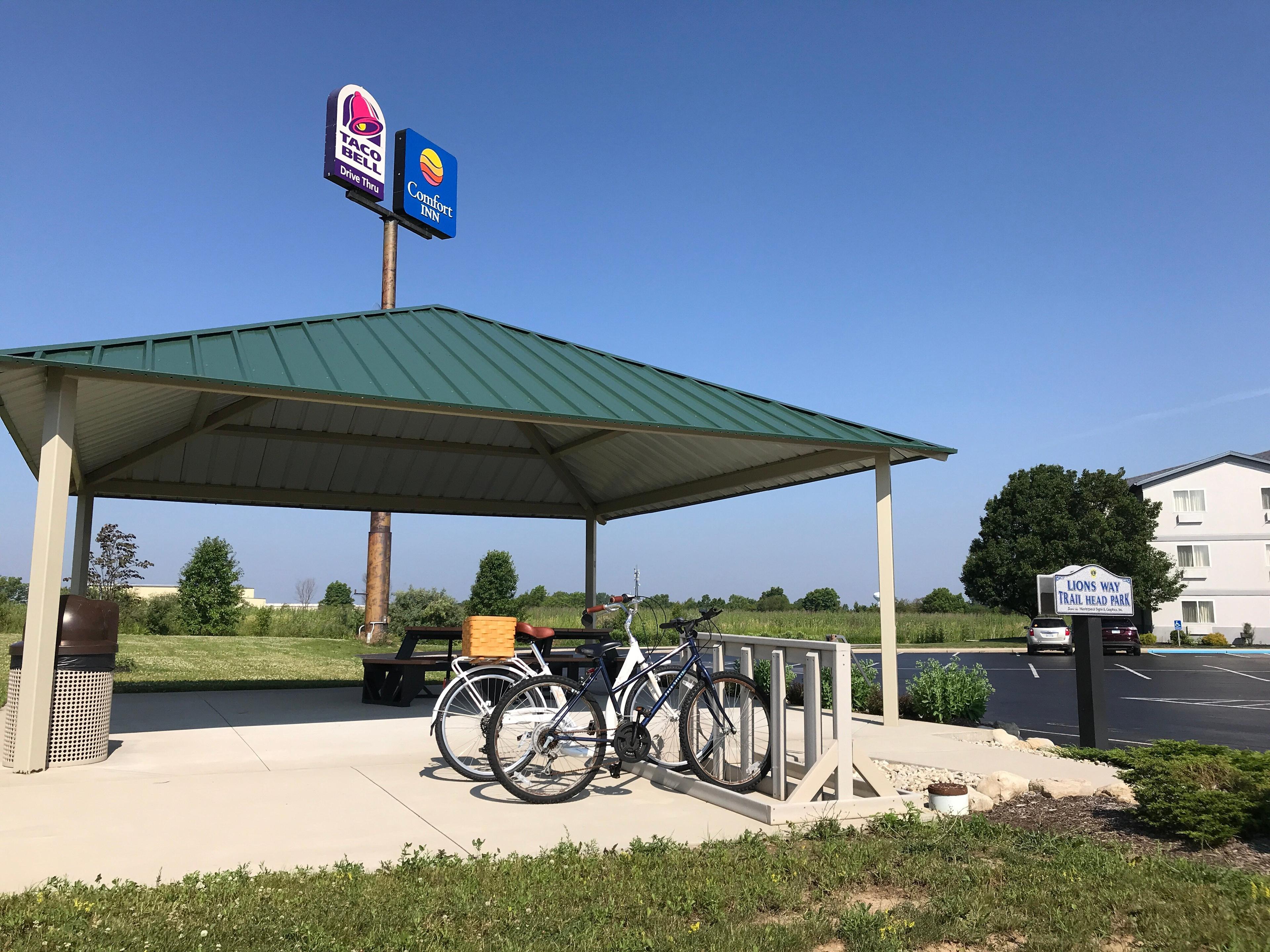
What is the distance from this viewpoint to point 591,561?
16391 mm

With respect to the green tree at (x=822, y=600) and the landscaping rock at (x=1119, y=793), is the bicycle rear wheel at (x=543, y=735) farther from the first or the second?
the green tree at (x=822, y=600)

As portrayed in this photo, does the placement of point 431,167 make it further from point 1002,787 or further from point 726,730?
point 1002,787

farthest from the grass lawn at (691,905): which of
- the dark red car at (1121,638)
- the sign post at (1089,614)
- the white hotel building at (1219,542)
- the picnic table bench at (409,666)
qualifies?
the white hotel building at (1219,542)

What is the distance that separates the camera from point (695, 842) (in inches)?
210

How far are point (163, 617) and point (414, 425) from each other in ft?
64.0

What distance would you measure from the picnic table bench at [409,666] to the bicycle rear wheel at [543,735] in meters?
4.69

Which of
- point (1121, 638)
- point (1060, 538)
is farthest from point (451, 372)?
point (1060, 538)

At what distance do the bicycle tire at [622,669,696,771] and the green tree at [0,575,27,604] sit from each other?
102ft

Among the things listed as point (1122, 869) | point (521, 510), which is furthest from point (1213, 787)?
point (521, 510)

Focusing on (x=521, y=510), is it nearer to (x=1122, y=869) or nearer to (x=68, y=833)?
(x=68, y=833)

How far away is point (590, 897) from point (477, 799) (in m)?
2.29

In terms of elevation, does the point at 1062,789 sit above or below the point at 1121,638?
below

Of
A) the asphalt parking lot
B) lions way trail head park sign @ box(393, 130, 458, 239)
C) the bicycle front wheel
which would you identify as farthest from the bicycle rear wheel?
lions way trail head park sign @ box(393, 130, 458, 239)

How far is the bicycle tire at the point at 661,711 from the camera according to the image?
6.54 m
